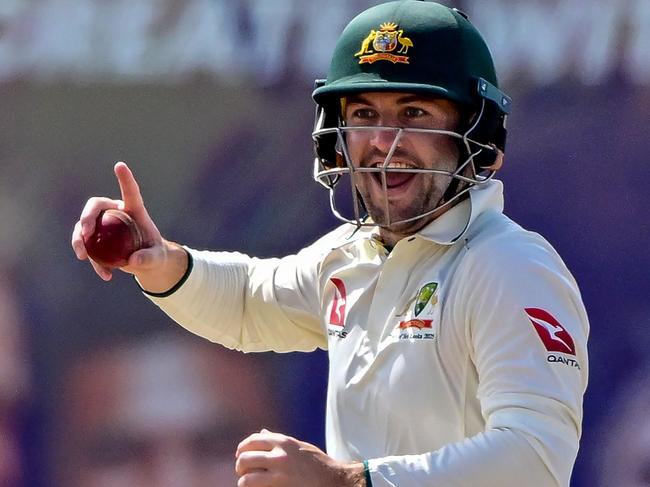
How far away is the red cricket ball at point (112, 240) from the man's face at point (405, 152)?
1.44 feet

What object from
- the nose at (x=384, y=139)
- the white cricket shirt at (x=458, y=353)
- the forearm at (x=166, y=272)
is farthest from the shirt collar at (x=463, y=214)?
the forearm at (x=166, y=272)

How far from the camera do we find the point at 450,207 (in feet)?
7.41

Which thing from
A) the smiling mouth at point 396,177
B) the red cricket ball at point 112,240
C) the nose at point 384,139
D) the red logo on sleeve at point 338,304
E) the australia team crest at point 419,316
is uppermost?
the nose at point 384,139

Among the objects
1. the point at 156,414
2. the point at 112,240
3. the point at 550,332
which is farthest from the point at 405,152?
the point at 156,414

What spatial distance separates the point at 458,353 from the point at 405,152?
0.38 metres

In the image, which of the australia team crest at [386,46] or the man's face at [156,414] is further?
the man's face at [156,414]

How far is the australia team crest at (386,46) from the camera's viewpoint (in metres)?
2.21

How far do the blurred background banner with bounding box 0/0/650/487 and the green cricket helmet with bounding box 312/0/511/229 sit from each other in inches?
43.1

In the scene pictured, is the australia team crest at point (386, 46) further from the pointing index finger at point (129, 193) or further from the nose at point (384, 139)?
the pointing index finger at point (129, 193)

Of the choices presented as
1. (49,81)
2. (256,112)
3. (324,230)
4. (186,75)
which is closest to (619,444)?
(324,230)

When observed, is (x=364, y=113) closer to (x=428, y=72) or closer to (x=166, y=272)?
(x=428, y=72)

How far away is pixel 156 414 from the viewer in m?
3.42

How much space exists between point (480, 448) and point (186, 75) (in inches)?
72.3

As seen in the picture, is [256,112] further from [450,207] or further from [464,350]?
[464,350]
